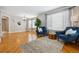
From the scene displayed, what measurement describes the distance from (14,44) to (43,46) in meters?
0.77

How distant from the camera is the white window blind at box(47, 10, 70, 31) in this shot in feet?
8.63

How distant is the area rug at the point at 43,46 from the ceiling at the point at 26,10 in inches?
30.1

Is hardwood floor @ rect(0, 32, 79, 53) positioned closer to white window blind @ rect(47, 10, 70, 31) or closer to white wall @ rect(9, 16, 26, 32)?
white wall @ rect(9, 16, 26, 32)

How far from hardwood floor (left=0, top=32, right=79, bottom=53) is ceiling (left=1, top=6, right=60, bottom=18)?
0.57m

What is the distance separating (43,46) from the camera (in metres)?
2.71

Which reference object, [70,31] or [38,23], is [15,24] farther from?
[70,31]

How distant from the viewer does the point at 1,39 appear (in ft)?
8.61

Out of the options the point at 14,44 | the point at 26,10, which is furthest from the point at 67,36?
the point at 14,44

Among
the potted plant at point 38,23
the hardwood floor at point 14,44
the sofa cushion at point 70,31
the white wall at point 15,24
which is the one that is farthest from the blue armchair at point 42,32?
the sofa cushion at point 70,31

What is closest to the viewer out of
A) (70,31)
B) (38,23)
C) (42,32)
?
(70,31)

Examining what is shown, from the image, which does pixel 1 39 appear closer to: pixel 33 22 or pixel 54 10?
→ pixel 33 22

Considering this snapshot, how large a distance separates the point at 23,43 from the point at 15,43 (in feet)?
0.70

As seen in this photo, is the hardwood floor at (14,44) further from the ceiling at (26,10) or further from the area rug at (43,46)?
the ceiling at (26,10)
